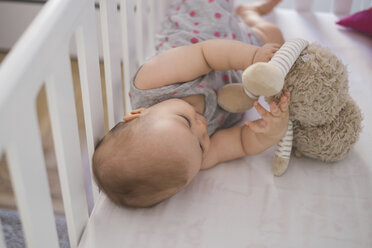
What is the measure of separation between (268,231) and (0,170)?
2.89 feet

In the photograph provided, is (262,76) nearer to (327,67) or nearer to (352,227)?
(327,67)

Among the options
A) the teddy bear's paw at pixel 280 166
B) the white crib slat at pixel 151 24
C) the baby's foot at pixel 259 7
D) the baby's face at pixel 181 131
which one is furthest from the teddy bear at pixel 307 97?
the baby's foot at pixel 259 7

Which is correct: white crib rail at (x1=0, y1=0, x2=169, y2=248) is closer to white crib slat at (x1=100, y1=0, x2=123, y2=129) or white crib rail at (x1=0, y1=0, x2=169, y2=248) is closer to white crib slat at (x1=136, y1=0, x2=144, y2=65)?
white crib slat at (x1=100, y1=0, x2=123, y2=129)

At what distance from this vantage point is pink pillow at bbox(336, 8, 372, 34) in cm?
135

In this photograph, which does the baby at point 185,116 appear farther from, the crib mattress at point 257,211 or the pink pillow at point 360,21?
the pink pillow at point 360,21

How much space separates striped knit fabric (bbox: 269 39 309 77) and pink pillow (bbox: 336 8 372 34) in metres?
0.63

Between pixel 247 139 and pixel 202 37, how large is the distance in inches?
11.9

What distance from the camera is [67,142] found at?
2.39 ft

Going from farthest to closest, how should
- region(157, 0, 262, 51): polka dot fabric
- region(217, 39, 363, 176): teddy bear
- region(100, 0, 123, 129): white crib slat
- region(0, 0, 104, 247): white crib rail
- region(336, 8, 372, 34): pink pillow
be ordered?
region(336, 8, 372, 34): pink pillow → region(157, 0, 262, 51): polka dot fabric → region(100, 0, 123, 129): white crib slat → region(217, 39, 363, 176): teddy bear → region(0, 0, 104, 247): white crib rail

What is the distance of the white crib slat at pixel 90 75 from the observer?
0.75m

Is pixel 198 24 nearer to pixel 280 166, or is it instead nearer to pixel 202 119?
pixel 202 119

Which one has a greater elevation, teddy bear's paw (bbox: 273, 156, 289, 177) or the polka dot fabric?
the polka dot fabric

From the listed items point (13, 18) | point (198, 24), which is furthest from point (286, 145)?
point (13, 18)

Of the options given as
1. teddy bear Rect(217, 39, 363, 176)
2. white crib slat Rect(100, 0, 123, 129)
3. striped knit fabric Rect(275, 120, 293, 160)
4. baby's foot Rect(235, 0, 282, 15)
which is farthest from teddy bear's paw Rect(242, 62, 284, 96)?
baby's foot Rect(235, 0, 282, 15)
